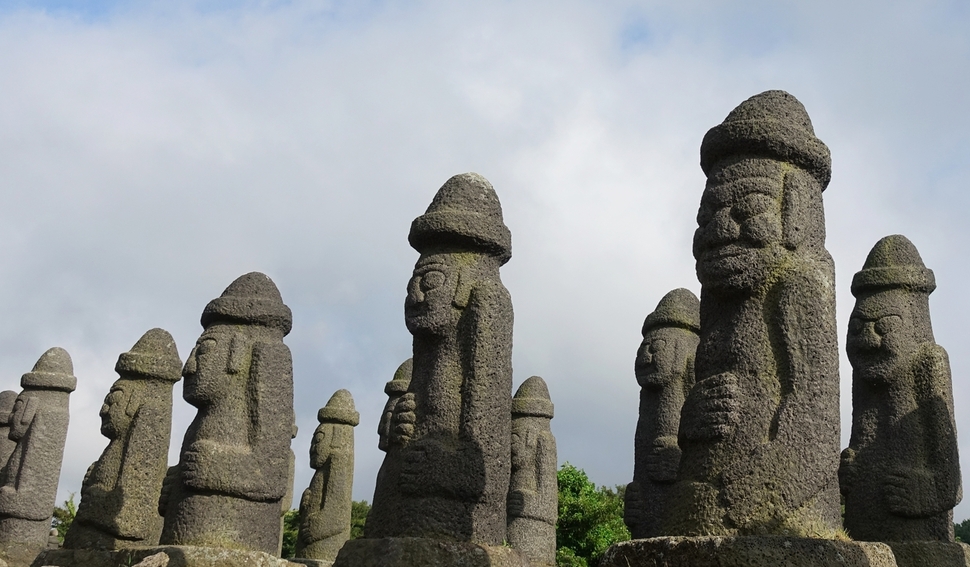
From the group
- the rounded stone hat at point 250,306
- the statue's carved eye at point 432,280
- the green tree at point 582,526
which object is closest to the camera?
the statue's carved eye at point 432,280

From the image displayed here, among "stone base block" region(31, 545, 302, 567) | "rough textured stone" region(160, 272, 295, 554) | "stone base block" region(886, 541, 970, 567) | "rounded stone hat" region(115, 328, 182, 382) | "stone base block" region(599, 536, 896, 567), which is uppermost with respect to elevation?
"rounded stone hat" region(115, 328, 182, 382)

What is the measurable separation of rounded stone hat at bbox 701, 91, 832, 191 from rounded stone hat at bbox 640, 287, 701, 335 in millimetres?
5069

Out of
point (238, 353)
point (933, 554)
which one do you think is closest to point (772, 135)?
point (933, 554)

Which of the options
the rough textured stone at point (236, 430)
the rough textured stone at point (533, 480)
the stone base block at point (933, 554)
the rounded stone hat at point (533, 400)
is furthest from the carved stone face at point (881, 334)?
the rounded stone hat at point (533, 400)

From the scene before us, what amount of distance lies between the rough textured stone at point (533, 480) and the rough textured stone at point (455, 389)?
676cm

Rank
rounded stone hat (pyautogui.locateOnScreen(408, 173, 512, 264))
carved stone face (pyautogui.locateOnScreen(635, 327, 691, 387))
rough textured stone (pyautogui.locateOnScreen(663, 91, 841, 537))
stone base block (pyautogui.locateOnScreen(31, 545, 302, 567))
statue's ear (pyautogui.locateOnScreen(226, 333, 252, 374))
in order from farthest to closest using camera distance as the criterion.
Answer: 1. carved stone face (pyautogui.locateOnScreen(635, 327, 691, 387))
2. statue's ear (pyautogui.locateOnScreen(226, 333, 252, 374))
3. stone base block (pyautogui.locateOnScreen(31, 545, 302, 567))
4. rounded stone hat (pyautogui.locateOnScreen(408, 173, 512, 264))
5. rough textured stone (pyautogui.locateOnScreen(663, 91, 841, 537))

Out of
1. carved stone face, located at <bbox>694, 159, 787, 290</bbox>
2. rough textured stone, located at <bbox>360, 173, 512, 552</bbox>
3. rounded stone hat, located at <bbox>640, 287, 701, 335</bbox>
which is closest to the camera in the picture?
carved stone face, located at <bbox>694, 159, 787, 290</bbox>

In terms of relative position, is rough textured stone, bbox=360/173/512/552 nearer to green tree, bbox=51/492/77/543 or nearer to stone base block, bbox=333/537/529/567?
stone base block, bbox=333/537/529/567

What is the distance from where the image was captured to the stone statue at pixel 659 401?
11719 millimetres

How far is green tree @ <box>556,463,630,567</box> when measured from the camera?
2223 cm

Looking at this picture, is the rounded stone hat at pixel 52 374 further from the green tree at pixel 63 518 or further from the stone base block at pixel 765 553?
the stone base block at pixel 765 553

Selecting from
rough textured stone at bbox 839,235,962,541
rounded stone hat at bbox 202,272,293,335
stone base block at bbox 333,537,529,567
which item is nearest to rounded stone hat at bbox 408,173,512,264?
rounded stone hat at bbox 202,272,293,335

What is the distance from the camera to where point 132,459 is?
40.9 feet

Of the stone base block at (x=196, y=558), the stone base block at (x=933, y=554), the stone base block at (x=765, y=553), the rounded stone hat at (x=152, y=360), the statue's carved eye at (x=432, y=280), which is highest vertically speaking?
the rounded stone hat at (x=152, y=360)
